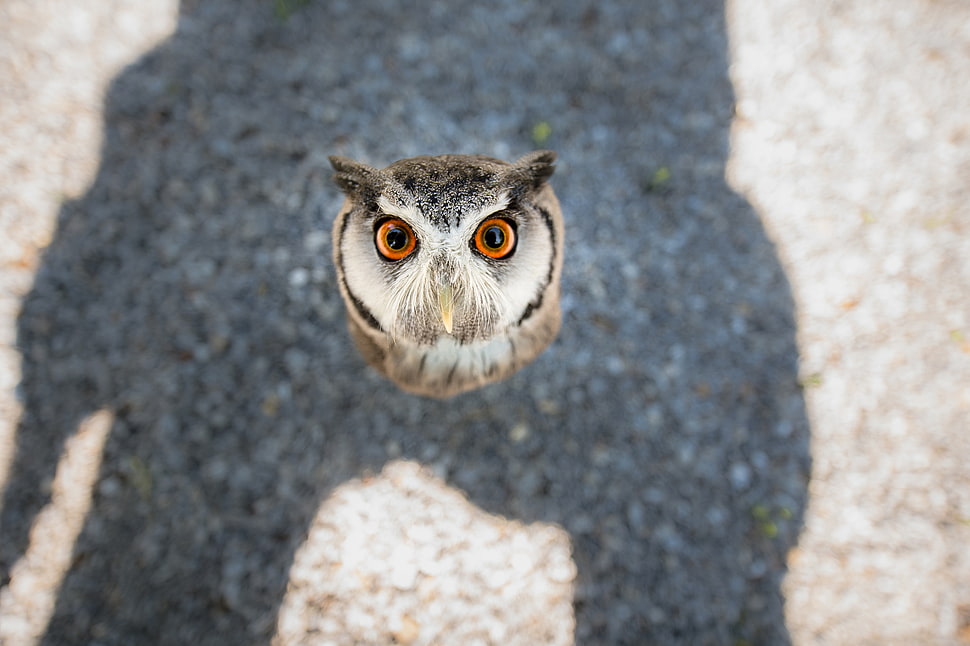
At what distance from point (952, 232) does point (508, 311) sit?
8.00ft

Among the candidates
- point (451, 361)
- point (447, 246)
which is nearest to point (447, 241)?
point (447, 246)

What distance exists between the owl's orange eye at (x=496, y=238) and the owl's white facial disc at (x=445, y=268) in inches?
0.4

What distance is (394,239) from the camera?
113 cm

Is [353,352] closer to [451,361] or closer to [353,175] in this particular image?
[451,361]

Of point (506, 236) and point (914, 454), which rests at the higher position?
point (506, 236)

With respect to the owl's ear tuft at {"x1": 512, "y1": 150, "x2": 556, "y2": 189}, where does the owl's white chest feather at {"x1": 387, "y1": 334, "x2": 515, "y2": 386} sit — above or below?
below

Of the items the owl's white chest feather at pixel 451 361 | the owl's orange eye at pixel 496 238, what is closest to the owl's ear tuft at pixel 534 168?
the owl's orange eye at pixel 496 238

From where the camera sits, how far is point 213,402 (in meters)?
1.95

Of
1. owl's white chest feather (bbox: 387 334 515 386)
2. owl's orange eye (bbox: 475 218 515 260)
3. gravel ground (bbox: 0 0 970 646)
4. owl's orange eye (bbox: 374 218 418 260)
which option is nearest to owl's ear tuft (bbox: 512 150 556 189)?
owl's orange eye (bbox: 475 218 515 260)

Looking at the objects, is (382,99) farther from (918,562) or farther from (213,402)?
(918,562)

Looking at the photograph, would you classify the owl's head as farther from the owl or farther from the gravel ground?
the gravel ground

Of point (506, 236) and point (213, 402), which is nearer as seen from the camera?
point (506, 236)

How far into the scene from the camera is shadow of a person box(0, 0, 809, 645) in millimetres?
1836

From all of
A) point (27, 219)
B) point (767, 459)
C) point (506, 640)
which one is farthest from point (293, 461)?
point (767, 459)
